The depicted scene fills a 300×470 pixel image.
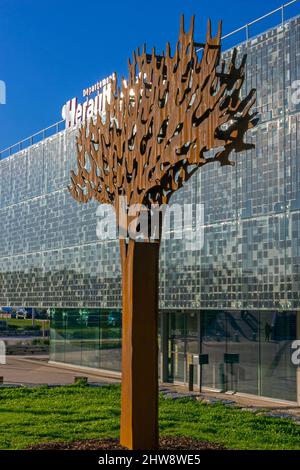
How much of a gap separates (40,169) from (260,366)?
1729 cm

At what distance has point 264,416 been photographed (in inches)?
682

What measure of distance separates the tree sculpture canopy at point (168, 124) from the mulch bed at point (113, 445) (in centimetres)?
421

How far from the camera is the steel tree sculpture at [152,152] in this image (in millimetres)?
10961

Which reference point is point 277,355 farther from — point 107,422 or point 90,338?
point 90,338

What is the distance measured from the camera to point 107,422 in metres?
15.9

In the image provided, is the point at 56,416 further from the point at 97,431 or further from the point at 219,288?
A: the point at 219,288

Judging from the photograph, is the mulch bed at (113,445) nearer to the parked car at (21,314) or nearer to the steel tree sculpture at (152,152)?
the steel tree sculpture at (152,152)

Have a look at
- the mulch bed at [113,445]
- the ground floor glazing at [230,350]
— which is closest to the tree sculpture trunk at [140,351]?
the mulch bed at [113,445]

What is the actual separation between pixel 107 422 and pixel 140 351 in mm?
4260

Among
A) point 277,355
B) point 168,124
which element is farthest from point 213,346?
point 168,124

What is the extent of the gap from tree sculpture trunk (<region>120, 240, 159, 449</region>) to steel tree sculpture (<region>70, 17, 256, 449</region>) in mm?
16

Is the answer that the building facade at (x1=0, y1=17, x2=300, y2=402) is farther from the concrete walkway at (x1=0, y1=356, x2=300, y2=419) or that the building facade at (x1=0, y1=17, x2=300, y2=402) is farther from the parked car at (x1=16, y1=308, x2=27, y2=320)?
the parked car at (x1=16, y1=308, x2=27, y2=320)

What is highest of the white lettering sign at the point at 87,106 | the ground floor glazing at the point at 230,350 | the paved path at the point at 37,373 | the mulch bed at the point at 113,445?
the white lettering sign at the point at 87,106

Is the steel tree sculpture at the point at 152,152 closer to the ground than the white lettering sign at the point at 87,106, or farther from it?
closer to the ground
